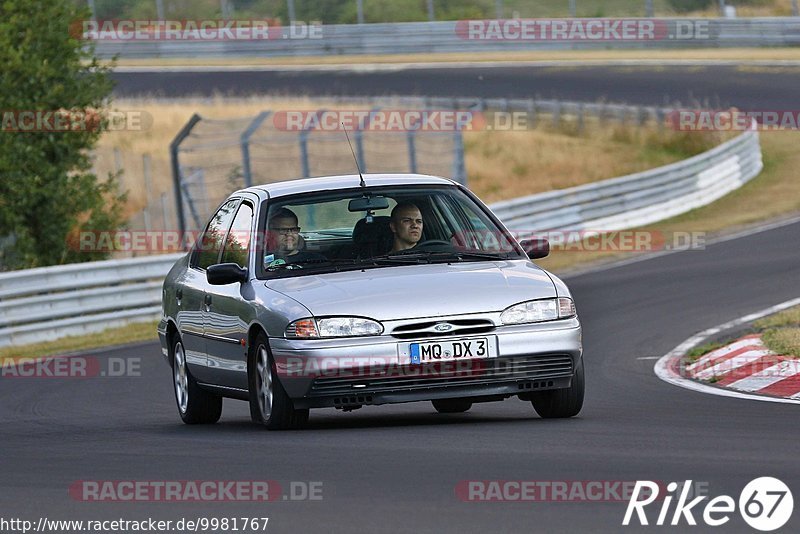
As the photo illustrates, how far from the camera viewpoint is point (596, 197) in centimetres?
2592

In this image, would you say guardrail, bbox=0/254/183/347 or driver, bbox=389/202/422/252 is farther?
guardrail, bbox=0/254/183/347

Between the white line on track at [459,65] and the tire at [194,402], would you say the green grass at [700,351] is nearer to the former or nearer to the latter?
the tire at [194,402]

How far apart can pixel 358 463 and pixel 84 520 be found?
5.01ft

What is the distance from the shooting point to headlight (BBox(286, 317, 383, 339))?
28.3 ft

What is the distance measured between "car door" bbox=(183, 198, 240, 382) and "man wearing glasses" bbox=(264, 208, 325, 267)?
0.82m

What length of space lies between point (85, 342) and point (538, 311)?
435 inches

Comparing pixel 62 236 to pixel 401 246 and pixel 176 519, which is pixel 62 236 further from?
pixel 176 519

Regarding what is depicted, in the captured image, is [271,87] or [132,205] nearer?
[132,205]

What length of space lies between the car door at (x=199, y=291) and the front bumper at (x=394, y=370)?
1697 mm

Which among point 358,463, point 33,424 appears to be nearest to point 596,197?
point 33,424

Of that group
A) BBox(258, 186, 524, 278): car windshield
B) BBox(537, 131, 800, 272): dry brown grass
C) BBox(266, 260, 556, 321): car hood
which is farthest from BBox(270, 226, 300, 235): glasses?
BBox(537, 131, 800, 272): dry brown grass

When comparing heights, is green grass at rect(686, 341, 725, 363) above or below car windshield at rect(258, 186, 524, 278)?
below

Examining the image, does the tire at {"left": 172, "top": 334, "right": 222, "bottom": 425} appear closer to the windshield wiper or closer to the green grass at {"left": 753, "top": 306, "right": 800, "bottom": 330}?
the windshield wiper

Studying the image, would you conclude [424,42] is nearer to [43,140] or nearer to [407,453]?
[43,140]
